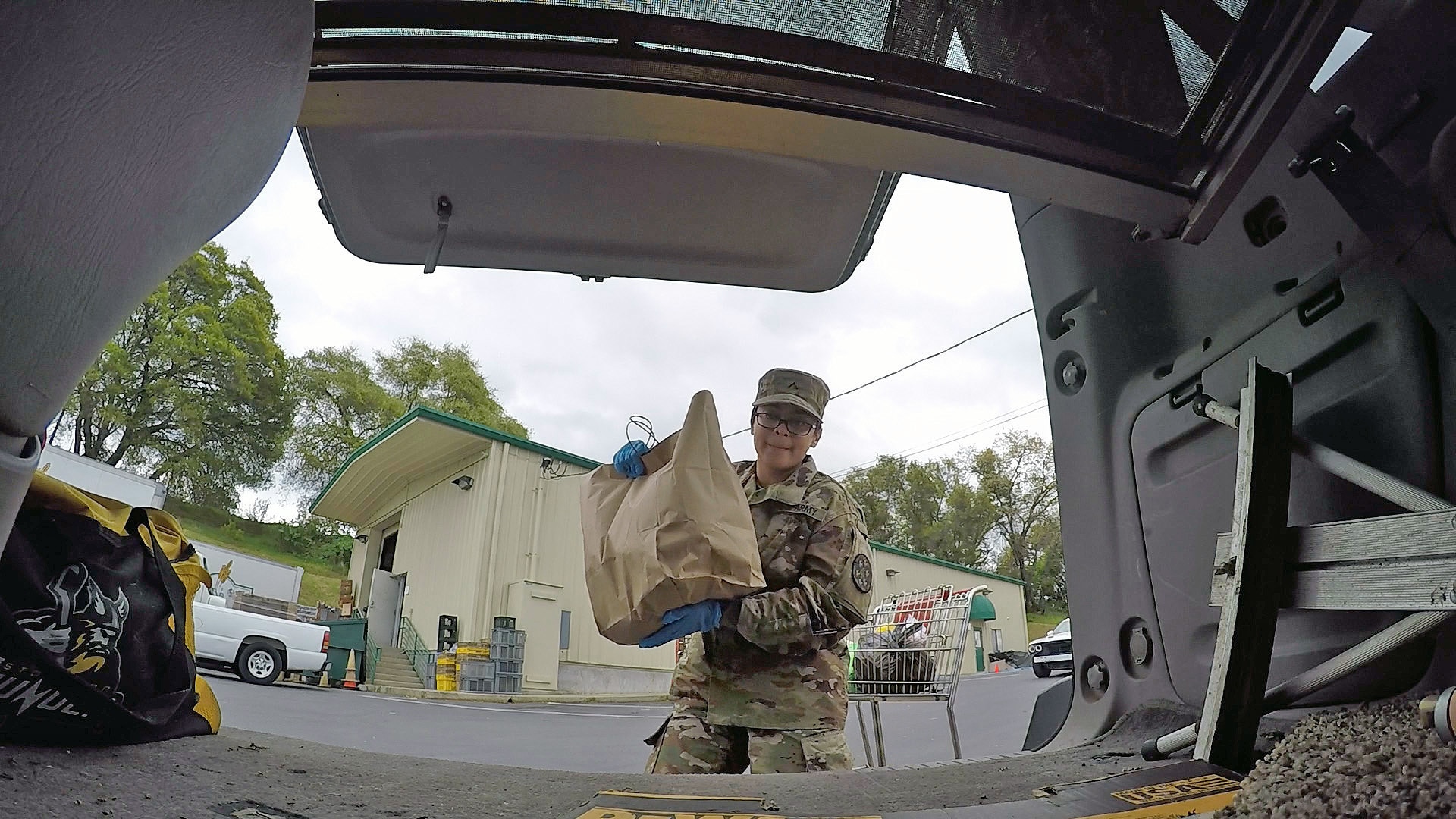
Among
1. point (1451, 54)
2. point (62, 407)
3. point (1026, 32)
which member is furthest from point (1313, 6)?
point (62, 407)

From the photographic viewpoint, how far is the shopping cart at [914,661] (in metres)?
3.58

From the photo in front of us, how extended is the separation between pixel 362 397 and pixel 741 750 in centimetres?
2764

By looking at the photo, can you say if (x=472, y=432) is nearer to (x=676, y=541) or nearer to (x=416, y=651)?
(x=416, y=651)

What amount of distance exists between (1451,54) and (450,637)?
1486cm

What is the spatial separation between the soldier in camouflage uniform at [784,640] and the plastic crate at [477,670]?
1181 centimetres

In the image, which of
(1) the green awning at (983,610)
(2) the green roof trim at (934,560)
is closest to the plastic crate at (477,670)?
(2) the green roof trim at (934,560)

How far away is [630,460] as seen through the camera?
81.8 inches

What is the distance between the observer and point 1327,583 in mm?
1227

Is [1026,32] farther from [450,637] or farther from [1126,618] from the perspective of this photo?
[450,637]

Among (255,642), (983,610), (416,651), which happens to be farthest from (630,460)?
(983,610)

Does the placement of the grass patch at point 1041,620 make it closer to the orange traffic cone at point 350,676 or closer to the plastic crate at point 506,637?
the plastic crate at point 506,637

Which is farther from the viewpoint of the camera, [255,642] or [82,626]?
[255,642]

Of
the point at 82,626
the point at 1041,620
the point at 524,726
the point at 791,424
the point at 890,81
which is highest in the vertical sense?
the point at 1041,620

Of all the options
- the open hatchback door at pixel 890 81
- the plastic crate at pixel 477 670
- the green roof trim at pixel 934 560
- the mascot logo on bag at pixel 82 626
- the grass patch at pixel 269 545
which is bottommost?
the mascot logo on bag at pixel 82 626
